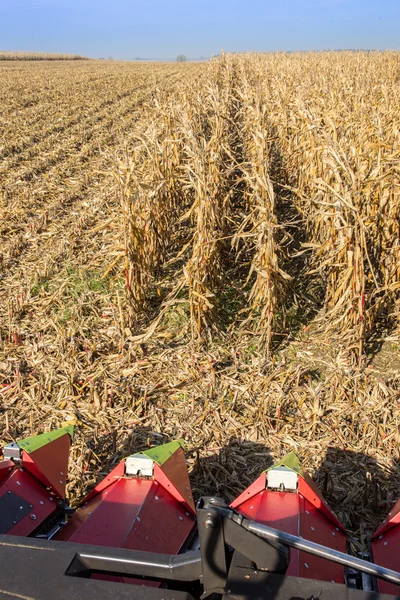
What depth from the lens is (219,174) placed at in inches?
204

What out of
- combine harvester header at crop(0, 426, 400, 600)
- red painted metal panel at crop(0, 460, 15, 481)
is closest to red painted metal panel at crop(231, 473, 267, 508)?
combine harvester header at crop(0, 426, 400, 600)

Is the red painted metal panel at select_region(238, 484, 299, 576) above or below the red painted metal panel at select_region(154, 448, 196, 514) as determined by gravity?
above

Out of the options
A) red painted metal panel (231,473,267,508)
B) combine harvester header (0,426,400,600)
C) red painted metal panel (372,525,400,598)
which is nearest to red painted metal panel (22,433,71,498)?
combine harvester header (0,426,400,600)

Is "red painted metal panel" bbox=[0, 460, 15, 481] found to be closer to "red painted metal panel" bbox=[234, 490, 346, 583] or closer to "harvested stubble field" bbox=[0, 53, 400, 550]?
"harvested stubble field" bbox=[0, 53, 400, 550]

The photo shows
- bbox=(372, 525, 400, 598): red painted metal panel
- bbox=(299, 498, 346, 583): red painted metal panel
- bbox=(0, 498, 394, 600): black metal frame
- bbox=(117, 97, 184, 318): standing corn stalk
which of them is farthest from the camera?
bbox=(117, 97, 184, 318): standing corn stalk

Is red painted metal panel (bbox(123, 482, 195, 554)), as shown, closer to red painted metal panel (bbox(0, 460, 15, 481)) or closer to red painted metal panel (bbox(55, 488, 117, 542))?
red painted metal panel (bbox(55, 488, 117, 542))

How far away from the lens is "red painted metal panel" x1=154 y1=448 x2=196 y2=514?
2447 millimetres

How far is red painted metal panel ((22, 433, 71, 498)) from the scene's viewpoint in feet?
8.34

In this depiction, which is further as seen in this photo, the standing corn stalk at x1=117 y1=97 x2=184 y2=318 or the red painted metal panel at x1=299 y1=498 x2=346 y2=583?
the standing corn stalk at x1=117 y1=97 x2=184 y2=318

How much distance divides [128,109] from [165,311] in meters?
13.6

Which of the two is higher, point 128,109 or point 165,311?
point 128,109

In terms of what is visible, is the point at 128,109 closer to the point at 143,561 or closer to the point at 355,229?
the point at 355,229

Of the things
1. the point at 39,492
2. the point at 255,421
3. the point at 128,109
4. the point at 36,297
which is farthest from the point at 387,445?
the point at 128,109

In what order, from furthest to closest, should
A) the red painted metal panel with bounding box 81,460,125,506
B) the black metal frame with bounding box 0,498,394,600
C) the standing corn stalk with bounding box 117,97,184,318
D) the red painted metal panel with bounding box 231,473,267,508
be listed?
the standing corn stalk with bounding box 117,97,184,318 → the red painted metal panel with bounding box 81,460,125,506 → the red painted metal panel with bounding box 231,473,267,508 → the black metal frame with bounding box 0,498,394,600
